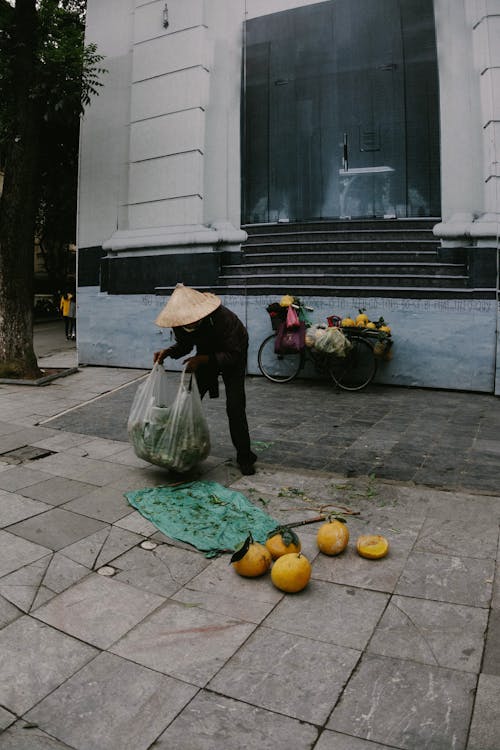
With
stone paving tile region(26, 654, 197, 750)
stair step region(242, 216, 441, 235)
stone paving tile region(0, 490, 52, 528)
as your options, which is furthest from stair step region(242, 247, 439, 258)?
stone paving tile region(26, 654, 197, 750)

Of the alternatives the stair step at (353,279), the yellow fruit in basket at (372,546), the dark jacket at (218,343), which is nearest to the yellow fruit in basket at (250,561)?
the yellow fruit in basket at (372,546)

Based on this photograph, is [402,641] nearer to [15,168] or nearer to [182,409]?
[182,409]

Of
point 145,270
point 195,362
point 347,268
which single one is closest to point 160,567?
point 195,362

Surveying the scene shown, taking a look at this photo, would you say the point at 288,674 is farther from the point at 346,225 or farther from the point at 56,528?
the point at 346,225

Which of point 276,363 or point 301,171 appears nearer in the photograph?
point 276,363

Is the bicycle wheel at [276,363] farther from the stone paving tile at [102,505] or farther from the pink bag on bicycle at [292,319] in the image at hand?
the stone paving tile at [102,505]

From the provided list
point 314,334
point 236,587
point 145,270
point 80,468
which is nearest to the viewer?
point 236,587

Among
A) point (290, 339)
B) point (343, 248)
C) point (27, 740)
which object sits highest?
point (343, 248)

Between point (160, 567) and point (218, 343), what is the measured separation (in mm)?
2017

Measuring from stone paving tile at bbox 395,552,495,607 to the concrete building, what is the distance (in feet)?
17.0

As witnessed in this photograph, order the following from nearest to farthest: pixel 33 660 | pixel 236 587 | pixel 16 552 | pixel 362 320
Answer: pixel 33 660
pixel 236 587
pixel 16 552
pixel 362 320

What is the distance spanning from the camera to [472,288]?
8023mm

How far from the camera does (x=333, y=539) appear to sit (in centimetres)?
337

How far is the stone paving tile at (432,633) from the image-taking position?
2.46m
